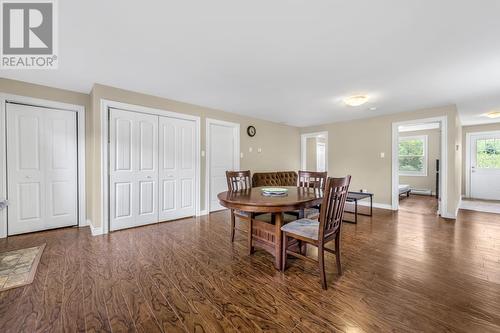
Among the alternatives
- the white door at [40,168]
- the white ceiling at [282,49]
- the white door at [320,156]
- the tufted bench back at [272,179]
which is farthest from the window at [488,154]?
the white door at [40,168]

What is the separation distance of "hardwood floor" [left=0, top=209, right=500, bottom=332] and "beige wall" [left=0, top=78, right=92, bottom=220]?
42.3 inches

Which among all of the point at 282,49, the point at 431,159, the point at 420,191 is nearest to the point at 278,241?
the point at 282,49

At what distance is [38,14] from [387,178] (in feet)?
20.4

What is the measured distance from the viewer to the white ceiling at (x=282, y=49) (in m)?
1.65

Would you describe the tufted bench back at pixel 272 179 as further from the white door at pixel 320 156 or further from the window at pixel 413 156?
the window at pixel 413 156

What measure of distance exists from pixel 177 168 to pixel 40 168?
199 centimetres

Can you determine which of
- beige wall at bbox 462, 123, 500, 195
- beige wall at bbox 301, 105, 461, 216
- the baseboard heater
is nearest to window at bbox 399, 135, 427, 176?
the baseboard heater

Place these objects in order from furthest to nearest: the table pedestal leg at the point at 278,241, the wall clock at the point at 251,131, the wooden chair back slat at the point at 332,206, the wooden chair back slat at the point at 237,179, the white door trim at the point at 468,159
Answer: the white door trim at the point at 468,159, the wall clock at the point at 251,131, the wooden chair back slat at the point at 237,179, the table pedestal leg at the point at 278,241, the wooden chair back slat at the point at 332,206

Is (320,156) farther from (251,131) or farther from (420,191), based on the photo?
(251,131)

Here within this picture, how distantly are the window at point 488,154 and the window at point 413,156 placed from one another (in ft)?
4.15

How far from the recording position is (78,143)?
350 centimetres

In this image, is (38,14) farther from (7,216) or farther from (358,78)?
(358,78)

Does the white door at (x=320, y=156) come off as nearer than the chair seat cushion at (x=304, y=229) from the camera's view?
No

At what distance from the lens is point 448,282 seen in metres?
1.92
